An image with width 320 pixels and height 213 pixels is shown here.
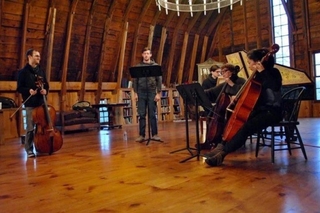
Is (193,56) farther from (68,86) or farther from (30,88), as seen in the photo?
(30,88)

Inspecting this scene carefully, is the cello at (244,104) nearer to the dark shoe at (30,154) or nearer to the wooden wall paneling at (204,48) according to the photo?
the dark shoe at (30,154)

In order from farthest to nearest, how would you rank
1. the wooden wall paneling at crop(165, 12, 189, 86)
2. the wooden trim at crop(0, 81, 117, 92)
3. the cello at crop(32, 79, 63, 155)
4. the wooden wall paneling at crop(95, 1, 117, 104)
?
1. the wooden wall paneling at crop(165, 12, 189, 86)
2. the wooden wall paneling at crop(95, 1, 117, 104)
3. the wooden trim at crop(0, 81, 117, 92)
4. the cello at crop(32, 79, 63, 155)

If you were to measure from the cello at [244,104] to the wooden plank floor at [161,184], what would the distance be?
0.36 m

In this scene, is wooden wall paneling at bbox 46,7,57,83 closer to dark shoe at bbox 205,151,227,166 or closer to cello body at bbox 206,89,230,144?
cello body at bbox 206,89,230,144

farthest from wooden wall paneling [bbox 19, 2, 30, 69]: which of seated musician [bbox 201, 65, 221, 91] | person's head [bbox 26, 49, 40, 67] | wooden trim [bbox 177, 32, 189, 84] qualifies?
wooden trim [bbox 177, 32, 189, 84]

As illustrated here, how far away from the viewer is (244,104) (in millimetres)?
2809

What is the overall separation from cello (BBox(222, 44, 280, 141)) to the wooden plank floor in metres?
0.36

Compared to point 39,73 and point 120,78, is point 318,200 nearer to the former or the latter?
point 39,73

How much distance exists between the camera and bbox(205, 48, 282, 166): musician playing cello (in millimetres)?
2799

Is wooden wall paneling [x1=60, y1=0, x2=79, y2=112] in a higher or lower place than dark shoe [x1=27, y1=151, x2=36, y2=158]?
higher

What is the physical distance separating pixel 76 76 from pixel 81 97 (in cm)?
62

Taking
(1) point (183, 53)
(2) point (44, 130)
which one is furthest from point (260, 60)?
(1) point (183, 53)

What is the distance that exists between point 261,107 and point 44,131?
2.63m

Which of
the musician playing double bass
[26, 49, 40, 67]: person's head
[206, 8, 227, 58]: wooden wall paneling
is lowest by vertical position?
the musician playing double bass
